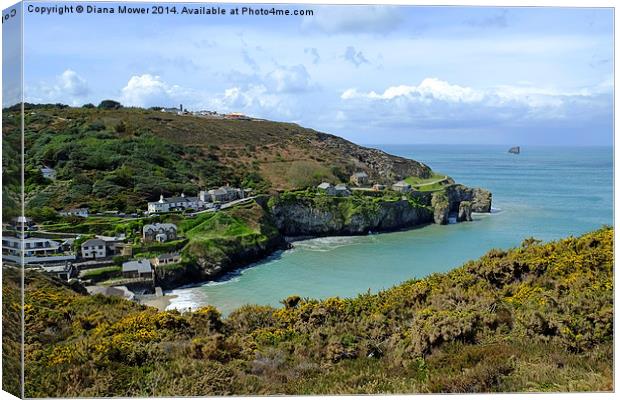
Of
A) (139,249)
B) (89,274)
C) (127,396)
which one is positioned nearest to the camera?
(127,396)

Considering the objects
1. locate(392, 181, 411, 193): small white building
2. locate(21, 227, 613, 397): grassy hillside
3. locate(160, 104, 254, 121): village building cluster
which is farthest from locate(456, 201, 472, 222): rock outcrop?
locate(160, 104, 254, 121): village building cluster

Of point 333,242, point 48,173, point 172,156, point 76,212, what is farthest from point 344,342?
point 172,156

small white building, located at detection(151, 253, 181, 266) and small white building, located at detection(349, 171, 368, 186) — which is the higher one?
small white building, located at detection(349, 171, 368, 186)

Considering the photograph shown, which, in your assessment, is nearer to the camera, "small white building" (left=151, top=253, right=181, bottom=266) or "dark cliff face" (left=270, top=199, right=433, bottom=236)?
"small white building" (left=151, top=253, right=181, bottom=266)

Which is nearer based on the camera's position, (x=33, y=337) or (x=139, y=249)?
(x=33, y=337)

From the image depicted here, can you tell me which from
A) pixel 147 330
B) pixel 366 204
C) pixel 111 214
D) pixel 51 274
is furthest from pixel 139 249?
pixel 366 204

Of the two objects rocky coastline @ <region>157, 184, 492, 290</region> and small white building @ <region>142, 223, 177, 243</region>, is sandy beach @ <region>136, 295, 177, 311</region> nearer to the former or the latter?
rocky coastline @ <region>157, 184, 492, 290</region>

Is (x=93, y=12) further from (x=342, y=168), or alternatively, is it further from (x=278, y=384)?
(x=342, y=168)
